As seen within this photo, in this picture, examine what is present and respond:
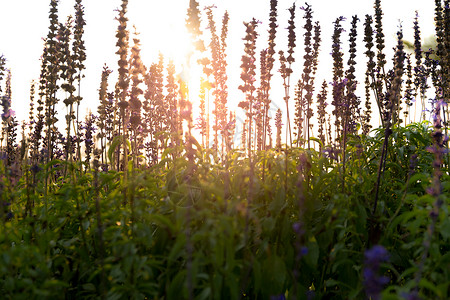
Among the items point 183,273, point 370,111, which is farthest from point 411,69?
point 183,273

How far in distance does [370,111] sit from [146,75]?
200 inches

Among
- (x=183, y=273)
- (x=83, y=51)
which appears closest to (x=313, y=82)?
(x=83, y=51)

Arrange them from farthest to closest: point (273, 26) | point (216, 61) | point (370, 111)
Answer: point (370, 111) < point (216, 61) < point (273, 26)

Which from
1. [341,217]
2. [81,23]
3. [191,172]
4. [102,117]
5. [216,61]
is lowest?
[341,217]

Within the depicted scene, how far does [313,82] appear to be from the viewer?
21.8 feet

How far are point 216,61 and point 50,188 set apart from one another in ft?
9.49

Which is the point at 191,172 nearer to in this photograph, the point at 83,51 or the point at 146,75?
the point at 83,51

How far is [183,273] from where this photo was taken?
2066mm

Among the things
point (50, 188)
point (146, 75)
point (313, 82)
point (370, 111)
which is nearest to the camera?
point (50, 188)

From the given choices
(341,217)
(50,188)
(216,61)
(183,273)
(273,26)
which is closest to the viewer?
(183,273)

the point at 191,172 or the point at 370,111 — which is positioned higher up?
the point at 370,111

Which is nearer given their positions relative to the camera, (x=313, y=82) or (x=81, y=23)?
(x=81, y=23)

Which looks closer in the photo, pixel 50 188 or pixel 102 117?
pixel 50 188

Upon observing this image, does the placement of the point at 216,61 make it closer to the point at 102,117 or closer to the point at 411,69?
the point at 102,117
